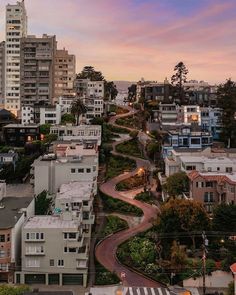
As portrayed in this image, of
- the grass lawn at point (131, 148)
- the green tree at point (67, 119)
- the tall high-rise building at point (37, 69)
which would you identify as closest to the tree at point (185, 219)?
the grass lawn at point (131, 148)

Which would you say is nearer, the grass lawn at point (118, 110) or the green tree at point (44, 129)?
the green tree at point (44, 129)

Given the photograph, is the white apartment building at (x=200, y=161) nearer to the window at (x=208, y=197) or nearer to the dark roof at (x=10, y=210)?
the window at (x=208, y=197)

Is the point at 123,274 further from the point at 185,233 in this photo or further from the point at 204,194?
the point at 204,194

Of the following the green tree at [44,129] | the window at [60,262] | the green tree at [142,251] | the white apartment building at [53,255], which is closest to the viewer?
the white apartment building at [53,255]

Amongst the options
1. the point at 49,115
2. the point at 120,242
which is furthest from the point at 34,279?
the point at 49,115

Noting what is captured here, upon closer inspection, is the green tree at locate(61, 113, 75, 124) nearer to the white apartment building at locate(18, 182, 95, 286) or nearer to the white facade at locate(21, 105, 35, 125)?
the white facade at locate(21, 105, 35, 125)

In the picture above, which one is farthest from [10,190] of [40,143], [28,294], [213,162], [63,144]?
[28,294]

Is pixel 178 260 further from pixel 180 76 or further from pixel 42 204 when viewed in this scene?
pixel 180 76
